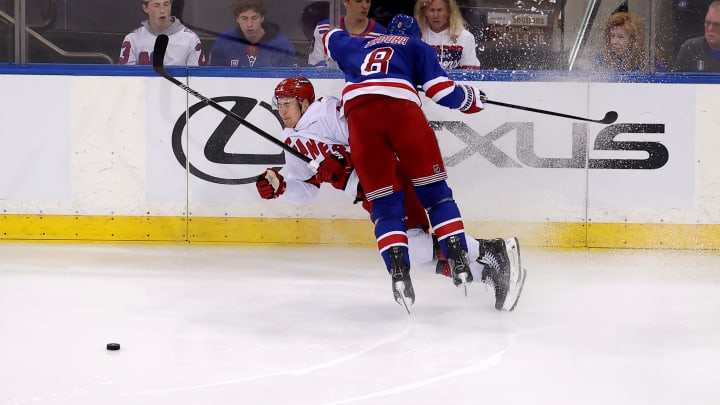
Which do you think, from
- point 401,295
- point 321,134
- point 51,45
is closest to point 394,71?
point 321,134

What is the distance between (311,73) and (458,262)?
6.77ft

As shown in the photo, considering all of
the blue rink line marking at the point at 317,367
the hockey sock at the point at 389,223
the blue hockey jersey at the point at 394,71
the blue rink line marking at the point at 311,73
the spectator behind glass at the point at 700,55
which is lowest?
the blue rink line marking at the point at 317,367

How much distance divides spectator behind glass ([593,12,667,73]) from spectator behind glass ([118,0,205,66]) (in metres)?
2.07

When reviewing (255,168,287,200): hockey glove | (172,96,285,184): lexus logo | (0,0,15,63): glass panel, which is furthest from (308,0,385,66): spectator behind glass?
(0,0,15,63): glass panel

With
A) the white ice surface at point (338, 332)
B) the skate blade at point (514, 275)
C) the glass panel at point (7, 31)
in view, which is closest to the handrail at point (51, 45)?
the glass panel at point (7, 31)

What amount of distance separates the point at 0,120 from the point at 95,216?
0.71m

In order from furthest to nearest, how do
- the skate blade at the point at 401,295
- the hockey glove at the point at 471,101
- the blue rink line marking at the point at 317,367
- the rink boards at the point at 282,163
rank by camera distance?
1. the rink boards at the point at 282,163
2. the hockey glove at the point at 471,101
3. the skate blade at the point at 401,295
4. the blue rink line marking at the point at 317,367

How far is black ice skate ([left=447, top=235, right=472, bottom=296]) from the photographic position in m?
3.50

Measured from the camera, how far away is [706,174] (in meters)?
5.21

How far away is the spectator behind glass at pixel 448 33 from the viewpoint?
206 inches

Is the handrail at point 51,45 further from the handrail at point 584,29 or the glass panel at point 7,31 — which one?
the handrail at point 584,29

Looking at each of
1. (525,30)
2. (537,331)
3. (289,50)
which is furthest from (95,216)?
(537,331)

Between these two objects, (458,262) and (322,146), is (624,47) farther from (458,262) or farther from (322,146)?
(458,262)

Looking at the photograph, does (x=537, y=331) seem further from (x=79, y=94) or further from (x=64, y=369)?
(x=79, y=94)
